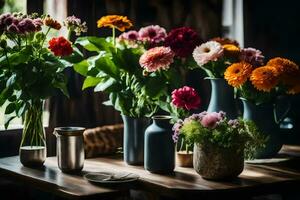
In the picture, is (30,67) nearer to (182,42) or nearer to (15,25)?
(15,25)

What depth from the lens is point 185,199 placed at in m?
2.02

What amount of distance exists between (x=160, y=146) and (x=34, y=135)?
535 millimetres

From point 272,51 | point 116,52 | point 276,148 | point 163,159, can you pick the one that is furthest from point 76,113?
point 272,51

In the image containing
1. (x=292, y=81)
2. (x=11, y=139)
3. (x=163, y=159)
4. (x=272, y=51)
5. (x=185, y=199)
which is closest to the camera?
(x=185, y=199)

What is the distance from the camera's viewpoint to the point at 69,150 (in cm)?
234

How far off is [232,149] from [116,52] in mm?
675

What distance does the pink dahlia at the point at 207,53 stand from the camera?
246cm

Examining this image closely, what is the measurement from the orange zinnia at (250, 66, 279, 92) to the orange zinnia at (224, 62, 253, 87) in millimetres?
29

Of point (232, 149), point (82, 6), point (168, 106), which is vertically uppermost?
point (82, 6)

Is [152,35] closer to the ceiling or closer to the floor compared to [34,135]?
closer to the ceiling

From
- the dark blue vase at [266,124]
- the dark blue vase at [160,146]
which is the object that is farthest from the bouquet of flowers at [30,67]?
the dark blue vase at [266,124]

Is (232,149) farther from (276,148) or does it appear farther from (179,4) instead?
(179,4)

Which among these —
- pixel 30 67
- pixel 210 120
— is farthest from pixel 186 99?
pixel 30 67

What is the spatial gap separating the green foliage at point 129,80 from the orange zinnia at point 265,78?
0.30 meters
